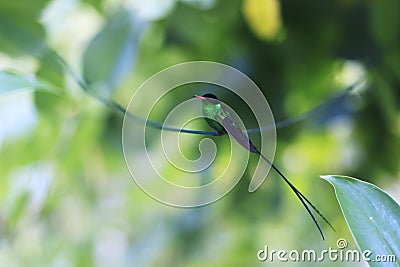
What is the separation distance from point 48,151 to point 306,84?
203mm

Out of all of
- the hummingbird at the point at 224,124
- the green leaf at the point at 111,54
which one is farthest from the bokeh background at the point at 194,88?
the hummingbird at the point at 224,124

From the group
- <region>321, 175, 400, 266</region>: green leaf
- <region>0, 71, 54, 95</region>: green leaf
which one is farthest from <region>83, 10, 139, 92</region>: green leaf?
<region>321, 175, 400, 266</region>: green leaf

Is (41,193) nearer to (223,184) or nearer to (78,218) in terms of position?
(223,184)

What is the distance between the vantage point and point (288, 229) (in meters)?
0.64

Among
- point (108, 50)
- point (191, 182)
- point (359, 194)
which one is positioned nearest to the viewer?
point (359, 194)

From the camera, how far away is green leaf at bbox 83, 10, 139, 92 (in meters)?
0.37

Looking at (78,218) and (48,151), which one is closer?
(48,151)

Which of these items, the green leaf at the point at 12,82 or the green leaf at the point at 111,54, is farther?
the green leaf at the point at 111,54

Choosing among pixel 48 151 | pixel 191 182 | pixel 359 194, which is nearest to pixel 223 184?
pixel 191 182

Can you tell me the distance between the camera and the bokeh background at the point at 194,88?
1.24ft

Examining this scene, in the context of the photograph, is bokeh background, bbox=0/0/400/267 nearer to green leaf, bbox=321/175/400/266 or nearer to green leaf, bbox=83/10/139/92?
green leaf, bbox=83/10/139/92
